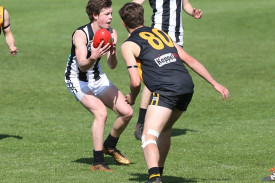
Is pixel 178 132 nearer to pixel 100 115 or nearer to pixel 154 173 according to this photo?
pixel 100 115

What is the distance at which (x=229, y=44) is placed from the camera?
25641mm

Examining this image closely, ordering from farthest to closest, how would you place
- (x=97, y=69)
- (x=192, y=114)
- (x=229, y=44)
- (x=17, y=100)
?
(x=229, y=44) < (x=17, y=100) < (x=192, y=114) < (x=97, y=69)

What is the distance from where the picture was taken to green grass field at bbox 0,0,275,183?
8859 millimetres

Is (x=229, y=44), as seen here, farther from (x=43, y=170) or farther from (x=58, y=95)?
(x=43, y=170)

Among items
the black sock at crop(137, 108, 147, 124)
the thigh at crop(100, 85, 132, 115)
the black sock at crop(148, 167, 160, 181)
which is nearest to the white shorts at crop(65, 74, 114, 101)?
the thigh at crop(100, 85, 132, 115)

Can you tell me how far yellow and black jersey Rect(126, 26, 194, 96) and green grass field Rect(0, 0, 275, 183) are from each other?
3.93 feet

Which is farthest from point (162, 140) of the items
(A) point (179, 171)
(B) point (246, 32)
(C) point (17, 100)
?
(B) point (246, 32)

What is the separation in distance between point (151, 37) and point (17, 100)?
28.0ft

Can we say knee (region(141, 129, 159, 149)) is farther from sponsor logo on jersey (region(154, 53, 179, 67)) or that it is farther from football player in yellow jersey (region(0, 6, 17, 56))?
football player in yellow jersey (region(0, 6, 17, 56))

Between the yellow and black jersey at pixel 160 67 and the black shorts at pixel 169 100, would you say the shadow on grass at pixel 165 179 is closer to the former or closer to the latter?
the black shorts at pixel 169 100

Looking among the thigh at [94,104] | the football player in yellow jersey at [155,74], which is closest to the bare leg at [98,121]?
the thigh at [94,104]

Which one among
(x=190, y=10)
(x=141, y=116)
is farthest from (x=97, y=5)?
(x=190, y=10)

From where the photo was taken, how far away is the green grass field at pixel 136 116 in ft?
29.1

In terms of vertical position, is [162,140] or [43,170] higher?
[162,140]
